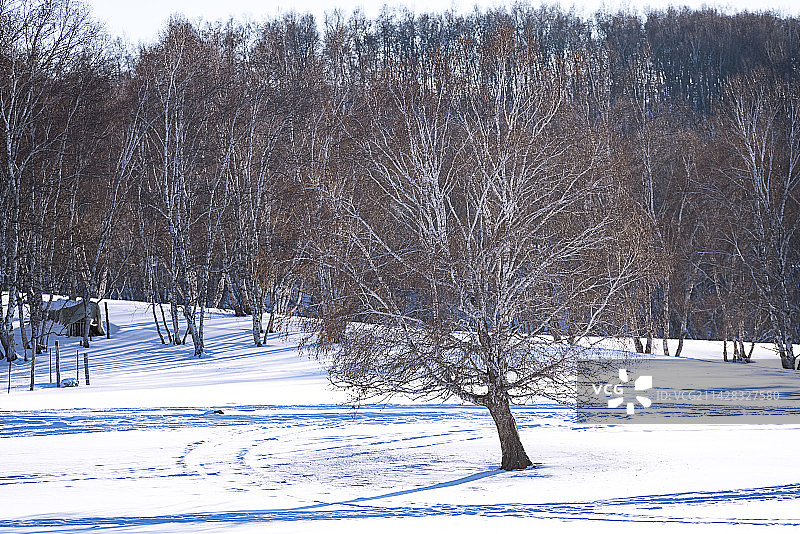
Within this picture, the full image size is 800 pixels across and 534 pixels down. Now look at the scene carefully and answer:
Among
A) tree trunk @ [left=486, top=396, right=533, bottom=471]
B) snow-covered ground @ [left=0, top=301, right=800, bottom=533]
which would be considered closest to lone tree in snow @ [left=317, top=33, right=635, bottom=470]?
tree trunk @ [left=486, top=396, right=533, bottom=471]

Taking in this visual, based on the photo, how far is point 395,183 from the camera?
13.3 m

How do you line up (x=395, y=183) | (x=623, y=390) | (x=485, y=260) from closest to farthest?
(x=485, y=260)
(x=395, y=183)
(x=623, y=390)

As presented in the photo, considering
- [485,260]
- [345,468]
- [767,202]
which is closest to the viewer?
[485,260]

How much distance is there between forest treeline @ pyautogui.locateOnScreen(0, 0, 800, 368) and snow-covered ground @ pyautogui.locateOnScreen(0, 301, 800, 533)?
2186mm

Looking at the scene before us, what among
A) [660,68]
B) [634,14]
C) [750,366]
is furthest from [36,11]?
[634,14]

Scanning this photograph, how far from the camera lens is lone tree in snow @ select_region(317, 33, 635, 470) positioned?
1200 cm

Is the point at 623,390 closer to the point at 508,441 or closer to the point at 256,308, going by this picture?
the point at 508,441

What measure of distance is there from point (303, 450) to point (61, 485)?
4.36m

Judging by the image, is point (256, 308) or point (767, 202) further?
point (256, 308)

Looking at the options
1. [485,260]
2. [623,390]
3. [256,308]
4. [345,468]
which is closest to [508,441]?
[345,468]

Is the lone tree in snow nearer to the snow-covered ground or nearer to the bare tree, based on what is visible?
the snow-covered ground

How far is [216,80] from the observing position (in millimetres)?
30859

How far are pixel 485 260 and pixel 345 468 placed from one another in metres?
3.69

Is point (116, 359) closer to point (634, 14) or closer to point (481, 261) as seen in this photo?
point (481, 261)
